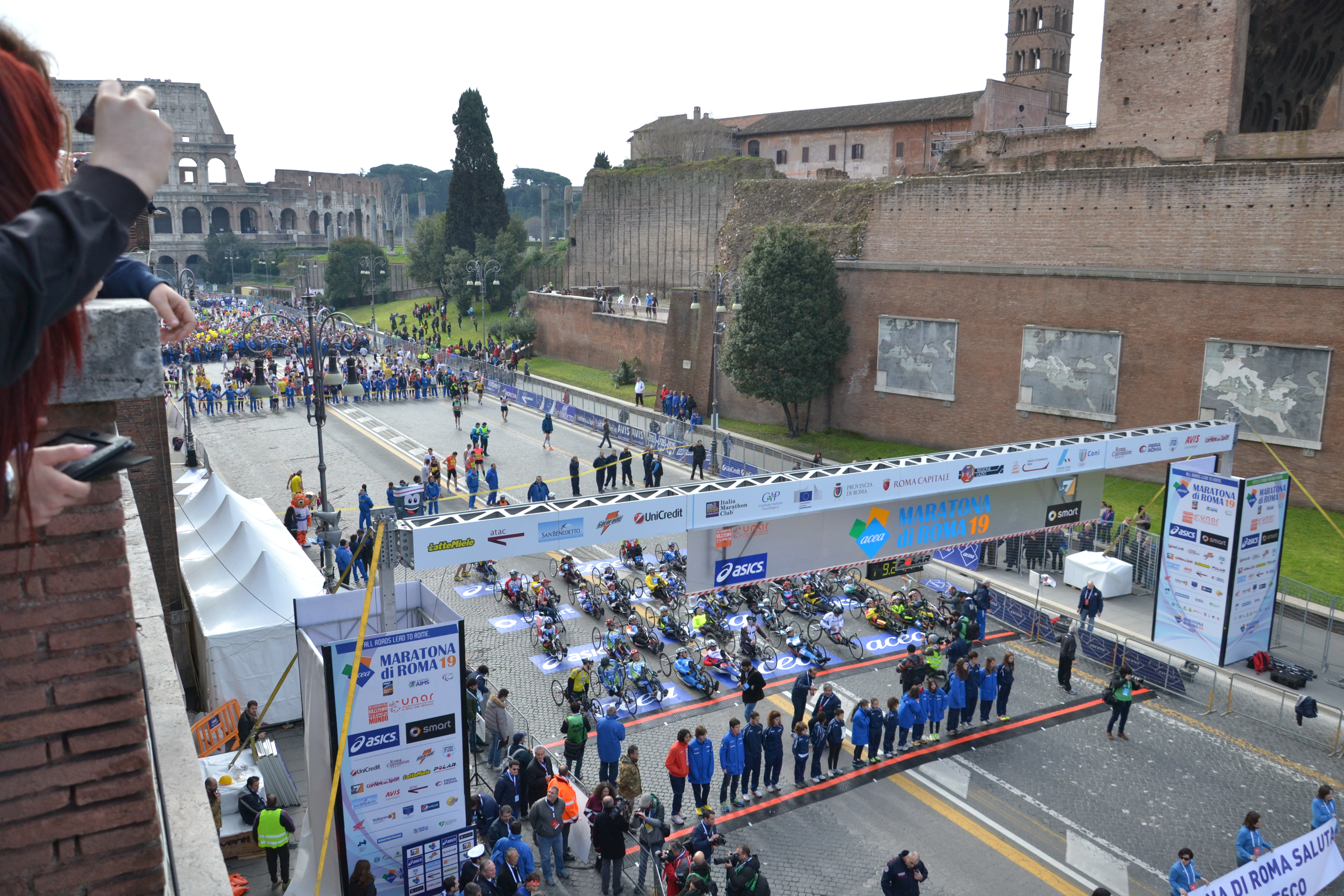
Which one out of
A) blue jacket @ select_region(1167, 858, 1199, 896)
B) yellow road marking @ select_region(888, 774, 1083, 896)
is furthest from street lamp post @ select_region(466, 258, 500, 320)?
blue jacket @ select_region(1167, 858, 1199, 896)

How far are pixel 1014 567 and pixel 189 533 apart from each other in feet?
61.1

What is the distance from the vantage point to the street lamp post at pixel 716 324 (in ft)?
110

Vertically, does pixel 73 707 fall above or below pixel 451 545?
above

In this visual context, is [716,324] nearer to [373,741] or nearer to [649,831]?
[649,831]

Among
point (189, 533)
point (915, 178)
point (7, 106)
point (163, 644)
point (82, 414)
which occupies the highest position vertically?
point (915, 178)

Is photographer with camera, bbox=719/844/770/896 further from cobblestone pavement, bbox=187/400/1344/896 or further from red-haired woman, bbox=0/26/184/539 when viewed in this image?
red-haired woman, bbox=0/26/184/539

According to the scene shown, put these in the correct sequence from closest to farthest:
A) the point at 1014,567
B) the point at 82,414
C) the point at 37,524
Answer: the point at 37,524
the point at 82,414
the point at 1014,567

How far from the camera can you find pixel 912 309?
3531 centimetres

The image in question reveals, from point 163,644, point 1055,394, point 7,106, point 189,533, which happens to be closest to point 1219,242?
point 1055,394

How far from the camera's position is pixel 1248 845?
1156 centimetres

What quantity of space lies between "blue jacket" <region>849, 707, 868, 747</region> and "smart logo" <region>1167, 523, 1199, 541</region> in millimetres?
7545

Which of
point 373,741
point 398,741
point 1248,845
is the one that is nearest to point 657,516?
point 398,741

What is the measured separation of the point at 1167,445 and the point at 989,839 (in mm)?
8346

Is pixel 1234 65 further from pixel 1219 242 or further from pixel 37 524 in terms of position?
pixel 37 524
